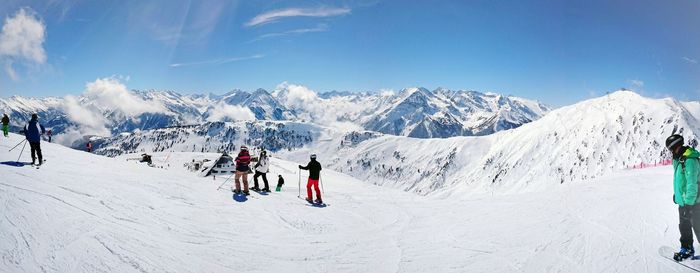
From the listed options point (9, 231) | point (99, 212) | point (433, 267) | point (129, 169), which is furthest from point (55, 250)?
point (129, 169)

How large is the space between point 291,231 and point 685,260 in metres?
10.2

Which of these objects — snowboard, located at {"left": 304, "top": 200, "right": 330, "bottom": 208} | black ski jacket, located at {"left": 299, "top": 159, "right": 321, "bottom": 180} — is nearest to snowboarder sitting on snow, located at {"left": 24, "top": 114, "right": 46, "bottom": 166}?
black ski jacket, located at {"left": 299, "top": 159, "right": 321, "bottom": 180}

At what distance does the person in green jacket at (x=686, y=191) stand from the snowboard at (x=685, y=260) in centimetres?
9

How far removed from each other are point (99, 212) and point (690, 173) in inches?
577

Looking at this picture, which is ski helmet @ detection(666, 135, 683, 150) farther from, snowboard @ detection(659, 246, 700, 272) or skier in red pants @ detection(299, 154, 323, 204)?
skier in red pants @ detection(299, 154, 323, 204)

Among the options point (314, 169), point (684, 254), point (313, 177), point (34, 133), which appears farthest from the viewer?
point (314, 169)

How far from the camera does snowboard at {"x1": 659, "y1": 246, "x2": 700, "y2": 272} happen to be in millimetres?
8695

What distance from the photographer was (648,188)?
62.5 feet

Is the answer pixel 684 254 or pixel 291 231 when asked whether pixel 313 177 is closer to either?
pixel 291 231

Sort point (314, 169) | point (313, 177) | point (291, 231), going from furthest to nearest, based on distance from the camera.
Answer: point (314, 169), point (313, 177), point (291, 231)

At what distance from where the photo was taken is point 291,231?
1285 centimetres

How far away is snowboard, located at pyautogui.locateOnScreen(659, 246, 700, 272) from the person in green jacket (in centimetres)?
9

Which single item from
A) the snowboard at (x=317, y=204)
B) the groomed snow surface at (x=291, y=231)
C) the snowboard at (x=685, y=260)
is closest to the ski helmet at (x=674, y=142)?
the snowboard at (x=685, y=260)

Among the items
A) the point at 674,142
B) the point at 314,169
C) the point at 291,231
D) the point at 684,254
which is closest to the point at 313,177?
the point at 314,169
